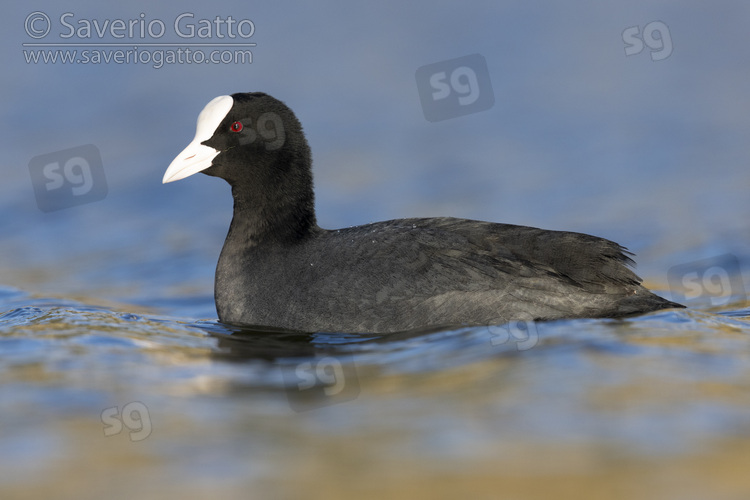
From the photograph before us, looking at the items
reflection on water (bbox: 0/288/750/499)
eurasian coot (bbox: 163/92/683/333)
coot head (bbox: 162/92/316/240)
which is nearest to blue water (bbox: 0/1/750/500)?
reflection on water (bbox: 0/288/750/499)

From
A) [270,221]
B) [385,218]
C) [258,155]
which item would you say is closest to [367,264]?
[270,221]

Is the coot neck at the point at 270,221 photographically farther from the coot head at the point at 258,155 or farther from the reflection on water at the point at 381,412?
the reflection on water at the point at 381,412

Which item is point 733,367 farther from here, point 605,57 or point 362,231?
point 605,57

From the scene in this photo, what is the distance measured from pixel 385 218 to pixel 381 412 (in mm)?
4942

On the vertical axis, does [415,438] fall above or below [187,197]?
below

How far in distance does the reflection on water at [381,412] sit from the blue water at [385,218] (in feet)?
0.05

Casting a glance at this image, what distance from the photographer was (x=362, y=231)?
5816 millimetres

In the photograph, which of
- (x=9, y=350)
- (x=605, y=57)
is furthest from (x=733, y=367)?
(x=605, y=57)

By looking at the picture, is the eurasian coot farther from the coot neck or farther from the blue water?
the blue water

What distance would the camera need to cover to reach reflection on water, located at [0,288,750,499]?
3.96m

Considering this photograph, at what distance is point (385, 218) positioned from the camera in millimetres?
9461

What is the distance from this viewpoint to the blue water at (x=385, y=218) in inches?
163

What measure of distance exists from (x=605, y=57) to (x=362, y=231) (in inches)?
305

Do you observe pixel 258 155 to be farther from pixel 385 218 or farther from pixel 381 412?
pixel 385 218
